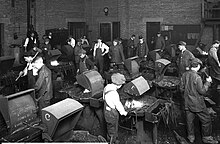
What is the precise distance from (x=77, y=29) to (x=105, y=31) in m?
2.12

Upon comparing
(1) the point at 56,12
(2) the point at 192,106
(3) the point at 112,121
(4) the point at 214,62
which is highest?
(1) the point at 56,12

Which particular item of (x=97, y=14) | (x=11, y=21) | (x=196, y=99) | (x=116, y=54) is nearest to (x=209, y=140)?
(x=196, y=99)

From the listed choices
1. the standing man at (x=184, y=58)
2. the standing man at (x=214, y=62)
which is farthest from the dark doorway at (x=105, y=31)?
the standing man at (x=184, y=58)

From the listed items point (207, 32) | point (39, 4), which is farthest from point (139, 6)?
point (39, 4)

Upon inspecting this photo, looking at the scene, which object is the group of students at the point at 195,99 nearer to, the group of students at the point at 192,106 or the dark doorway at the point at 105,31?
the group of students at the point at 192,106

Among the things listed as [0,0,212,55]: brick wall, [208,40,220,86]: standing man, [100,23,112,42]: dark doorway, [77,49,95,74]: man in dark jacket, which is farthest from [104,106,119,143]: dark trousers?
[100,23,112,42]: dark doorway

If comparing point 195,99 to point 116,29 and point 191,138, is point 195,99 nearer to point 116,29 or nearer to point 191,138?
point 191,138

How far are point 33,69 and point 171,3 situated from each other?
46.0 ft

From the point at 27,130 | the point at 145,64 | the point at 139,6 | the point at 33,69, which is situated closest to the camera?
the point at 27,130

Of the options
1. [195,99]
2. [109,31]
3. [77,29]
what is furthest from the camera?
[109,31]

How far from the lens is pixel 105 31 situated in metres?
21.9

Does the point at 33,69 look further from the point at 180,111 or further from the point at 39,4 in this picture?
the point at 39,4

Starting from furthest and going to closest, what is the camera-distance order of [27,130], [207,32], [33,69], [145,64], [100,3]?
[100,3] < [207,32] < [145,64] < [33,69] < [27,130]

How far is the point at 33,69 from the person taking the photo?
7.33 m
